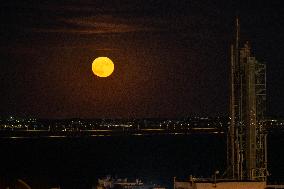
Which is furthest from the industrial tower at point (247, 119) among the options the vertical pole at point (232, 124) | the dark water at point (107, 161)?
the dark water at point (107, 161)

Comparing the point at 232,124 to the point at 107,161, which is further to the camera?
the point at 107,161

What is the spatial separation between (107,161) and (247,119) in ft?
232

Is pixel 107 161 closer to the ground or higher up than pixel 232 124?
higher up

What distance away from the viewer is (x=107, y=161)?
9038 centimetres

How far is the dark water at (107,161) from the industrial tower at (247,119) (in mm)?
26675

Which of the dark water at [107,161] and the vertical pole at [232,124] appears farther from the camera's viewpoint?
the dark water at [107,161]

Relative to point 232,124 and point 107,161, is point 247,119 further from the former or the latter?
point 107,161

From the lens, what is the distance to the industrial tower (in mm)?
20172

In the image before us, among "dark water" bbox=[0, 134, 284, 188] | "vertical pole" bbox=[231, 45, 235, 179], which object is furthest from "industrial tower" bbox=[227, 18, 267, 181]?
"dark water" bbox=[0, 134, 284, 188]

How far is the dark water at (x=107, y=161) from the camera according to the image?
65.6 m

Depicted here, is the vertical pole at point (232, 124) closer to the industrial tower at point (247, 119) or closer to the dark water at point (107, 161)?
the industrial tower at point (247, 119)

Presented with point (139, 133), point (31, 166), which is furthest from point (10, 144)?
point (31, 166)

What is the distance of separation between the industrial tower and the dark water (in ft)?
87.5

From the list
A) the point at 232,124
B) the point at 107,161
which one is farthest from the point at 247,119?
the point at 107,161
